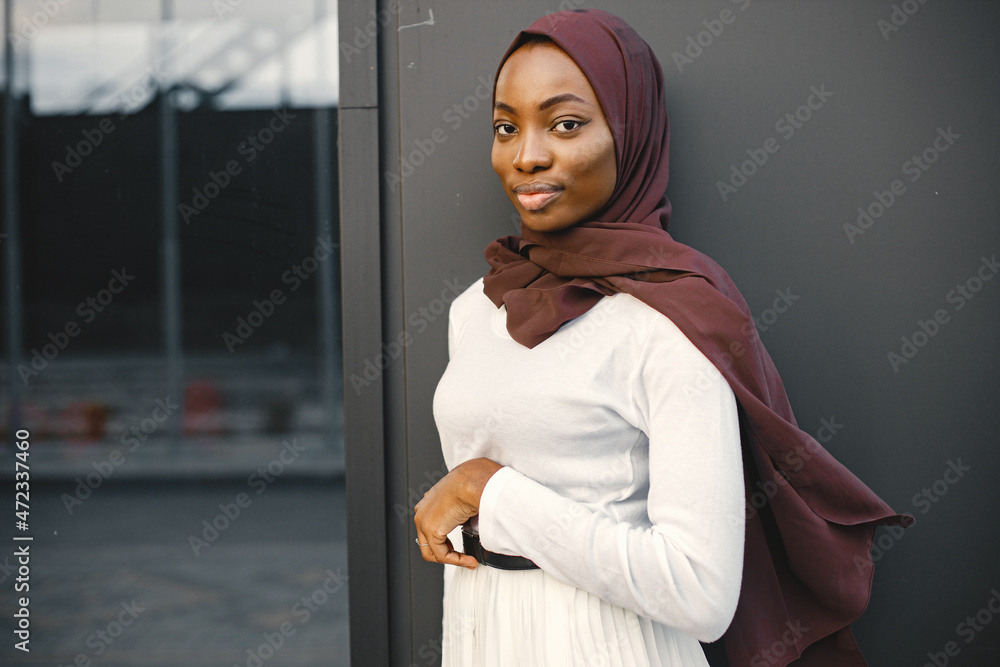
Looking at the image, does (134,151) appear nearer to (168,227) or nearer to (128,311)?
(168,227)

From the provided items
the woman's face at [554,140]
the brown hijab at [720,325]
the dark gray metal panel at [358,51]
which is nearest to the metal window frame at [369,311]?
the dark gray metal panel at [358,51]

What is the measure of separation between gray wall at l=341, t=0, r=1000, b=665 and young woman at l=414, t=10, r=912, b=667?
382 millimetres

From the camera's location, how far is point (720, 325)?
3.39 feet

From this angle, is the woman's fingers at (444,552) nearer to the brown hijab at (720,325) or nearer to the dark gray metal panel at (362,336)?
the brown hijab at (720,325)

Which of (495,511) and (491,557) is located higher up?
(495,511)
